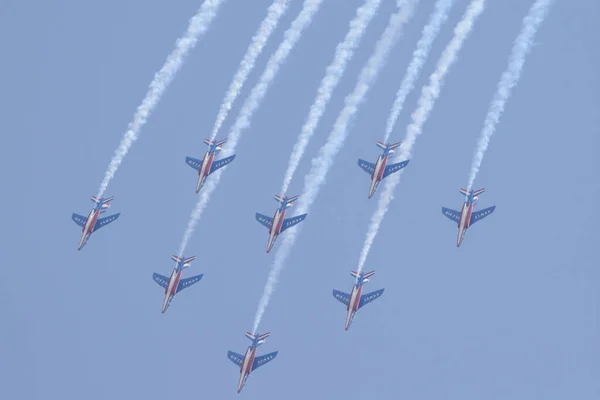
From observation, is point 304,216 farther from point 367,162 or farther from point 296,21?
point 296,21

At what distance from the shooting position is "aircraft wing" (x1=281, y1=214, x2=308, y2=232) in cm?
6897

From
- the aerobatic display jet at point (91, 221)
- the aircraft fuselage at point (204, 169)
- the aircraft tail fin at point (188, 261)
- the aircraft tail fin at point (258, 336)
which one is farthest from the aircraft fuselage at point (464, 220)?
the aerobatic display jet at point (91, 221)

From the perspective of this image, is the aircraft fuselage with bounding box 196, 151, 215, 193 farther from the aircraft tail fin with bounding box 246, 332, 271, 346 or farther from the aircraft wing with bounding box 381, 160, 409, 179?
the aircraft wing with bounding box 381, 160, 409, 179

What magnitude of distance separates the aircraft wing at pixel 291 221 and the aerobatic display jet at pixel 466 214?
24.2 ft

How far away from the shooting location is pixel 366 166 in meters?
70.1

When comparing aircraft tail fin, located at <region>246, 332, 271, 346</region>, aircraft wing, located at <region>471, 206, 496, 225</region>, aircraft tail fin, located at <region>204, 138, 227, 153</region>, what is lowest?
aircraft tail fin, located at <region>246, 332, 271, 346</region>

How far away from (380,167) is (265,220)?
641 centimetres

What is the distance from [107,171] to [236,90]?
7.56 m

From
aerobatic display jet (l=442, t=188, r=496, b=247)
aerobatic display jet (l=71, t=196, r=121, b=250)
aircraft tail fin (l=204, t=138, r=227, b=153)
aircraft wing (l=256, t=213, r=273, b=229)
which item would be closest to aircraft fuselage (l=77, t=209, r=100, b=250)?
aerobatic display jet (l=71, t=196, r=121, b=250)

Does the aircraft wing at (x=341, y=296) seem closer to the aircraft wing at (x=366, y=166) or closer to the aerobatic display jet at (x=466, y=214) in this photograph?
the aerobatic display jet at (x=466, y=214)

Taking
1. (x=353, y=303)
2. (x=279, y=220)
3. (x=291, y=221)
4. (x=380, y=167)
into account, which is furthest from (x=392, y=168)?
(x=353, y=303)

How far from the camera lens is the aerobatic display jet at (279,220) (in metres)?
68.2

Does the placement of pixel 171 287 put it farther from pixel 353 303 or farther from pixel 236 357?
pixel 353 303

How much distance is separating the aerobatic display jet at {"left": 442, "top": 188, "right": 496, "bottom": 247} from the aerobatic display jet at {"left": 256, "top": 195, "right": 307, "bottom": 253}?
7757 millimetres
